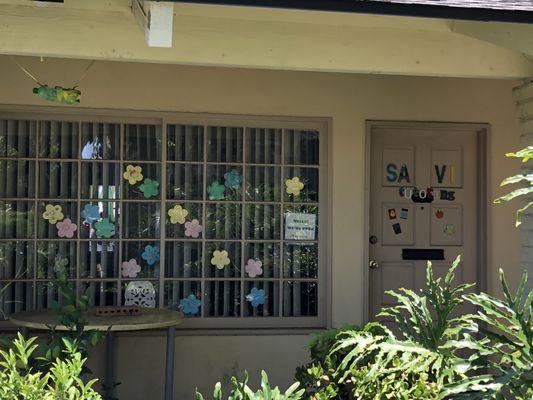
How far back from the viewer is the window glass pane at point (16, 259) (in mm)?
6316

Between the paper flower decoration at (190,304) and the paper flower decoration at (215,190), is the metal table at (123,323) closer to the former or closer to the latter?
the paper flower decoration at (190,304)

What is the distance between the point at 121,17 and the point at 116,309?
7.24 ft

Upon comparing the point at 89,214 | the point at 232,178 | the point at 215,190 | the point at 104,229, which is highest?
the point at 232,178

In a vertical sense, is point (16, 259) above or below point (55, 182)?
below

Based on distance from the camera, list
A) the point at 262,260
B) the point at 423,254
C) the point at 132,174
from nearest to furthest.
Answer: the point at 132,174, the point at 262,260, the point at 423,254

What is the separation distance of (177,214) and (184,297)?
0.72 m

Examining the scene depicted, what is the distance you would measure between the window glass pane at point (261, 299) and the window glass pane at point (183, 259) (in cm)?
47

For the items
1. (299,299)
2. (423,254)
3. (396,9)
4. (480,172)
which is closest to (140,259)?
(299,299)

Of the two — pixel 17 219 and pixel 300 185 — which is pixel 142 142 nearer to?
pixel 17 219

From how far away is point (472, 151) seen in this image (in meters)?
6.98

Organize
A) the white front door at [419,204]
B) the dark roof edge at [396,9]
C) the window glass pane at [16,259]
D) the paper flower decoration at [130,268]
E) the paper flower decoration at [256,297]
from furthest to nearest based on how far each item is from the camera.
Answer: the white front door at [419,204] < the paper flower decoration at [256,297] < the paper flower decoration at [130,268] < the window glass pane at [16,259] < the dark roof edge at [396,9]

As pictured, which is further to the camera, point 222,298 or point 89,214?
point 222,298

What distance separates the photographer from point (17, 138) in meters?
6.36

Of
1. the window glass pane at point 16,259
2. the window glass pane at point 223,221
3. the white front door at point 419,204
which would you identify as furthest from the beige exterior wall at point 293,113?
the window glass pane at point 16,259
